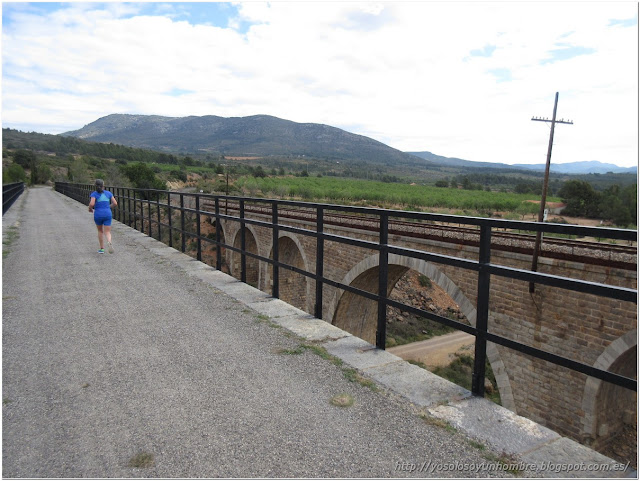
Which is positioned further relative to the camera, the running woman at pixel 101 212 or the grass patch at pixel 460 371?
the grass patch at pixel 460 371

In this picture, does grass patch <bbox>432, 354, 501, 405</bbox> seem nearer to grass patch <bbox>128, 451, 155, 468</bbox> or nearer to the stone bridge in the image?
the stone bridge

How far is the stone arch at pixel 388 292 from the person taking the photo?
11.5 m

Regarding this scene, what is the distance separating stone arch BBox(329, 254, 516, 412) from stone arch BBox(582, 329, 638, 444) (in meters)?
1.90

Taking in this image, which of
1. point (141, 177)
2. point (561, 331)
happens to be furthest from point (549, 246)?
point (141, 177)

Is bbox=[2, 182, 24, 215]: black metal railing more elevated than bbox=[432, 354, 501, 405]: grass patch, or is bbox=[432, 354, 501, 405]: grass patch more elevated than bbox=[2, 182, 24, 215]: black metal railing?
bbox=[2, 182, 24, 215]: black metal railing

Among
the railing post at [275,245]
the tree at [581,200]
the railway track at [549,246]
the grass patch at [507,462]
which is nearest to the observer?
the grass patch at [507,462]

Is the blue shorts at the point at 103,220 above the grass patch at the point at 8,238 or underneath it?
above

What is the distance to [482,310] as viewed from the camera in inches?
106

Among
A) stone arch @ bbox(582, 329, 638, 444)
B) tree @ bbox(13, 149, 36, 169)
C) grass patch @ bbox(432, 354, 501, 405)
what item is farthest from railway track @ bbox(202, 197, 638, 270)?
tree @ bbox(13, 149, 36, 169)

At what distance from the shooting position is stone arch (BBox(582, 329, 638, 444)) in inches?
350

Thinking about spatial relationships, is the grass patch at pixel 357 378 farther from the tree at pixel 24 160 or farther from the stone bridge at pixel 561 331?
the tree at pixel 24 160

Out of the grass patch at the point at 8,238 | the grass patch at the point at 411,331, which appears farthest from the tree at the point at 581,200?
the grass patch at the point at 8,238

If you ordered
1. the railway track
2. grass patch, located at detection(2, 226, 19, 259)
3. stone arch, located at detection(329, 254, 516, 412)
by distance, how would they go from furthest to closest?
stone arch, located at detection(329, 254, 516, 412) → the railway track → grass patch, located at detection(2, 226, 19, 259)

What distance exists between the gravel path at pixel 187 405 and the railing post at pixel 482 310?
50 centimetres
